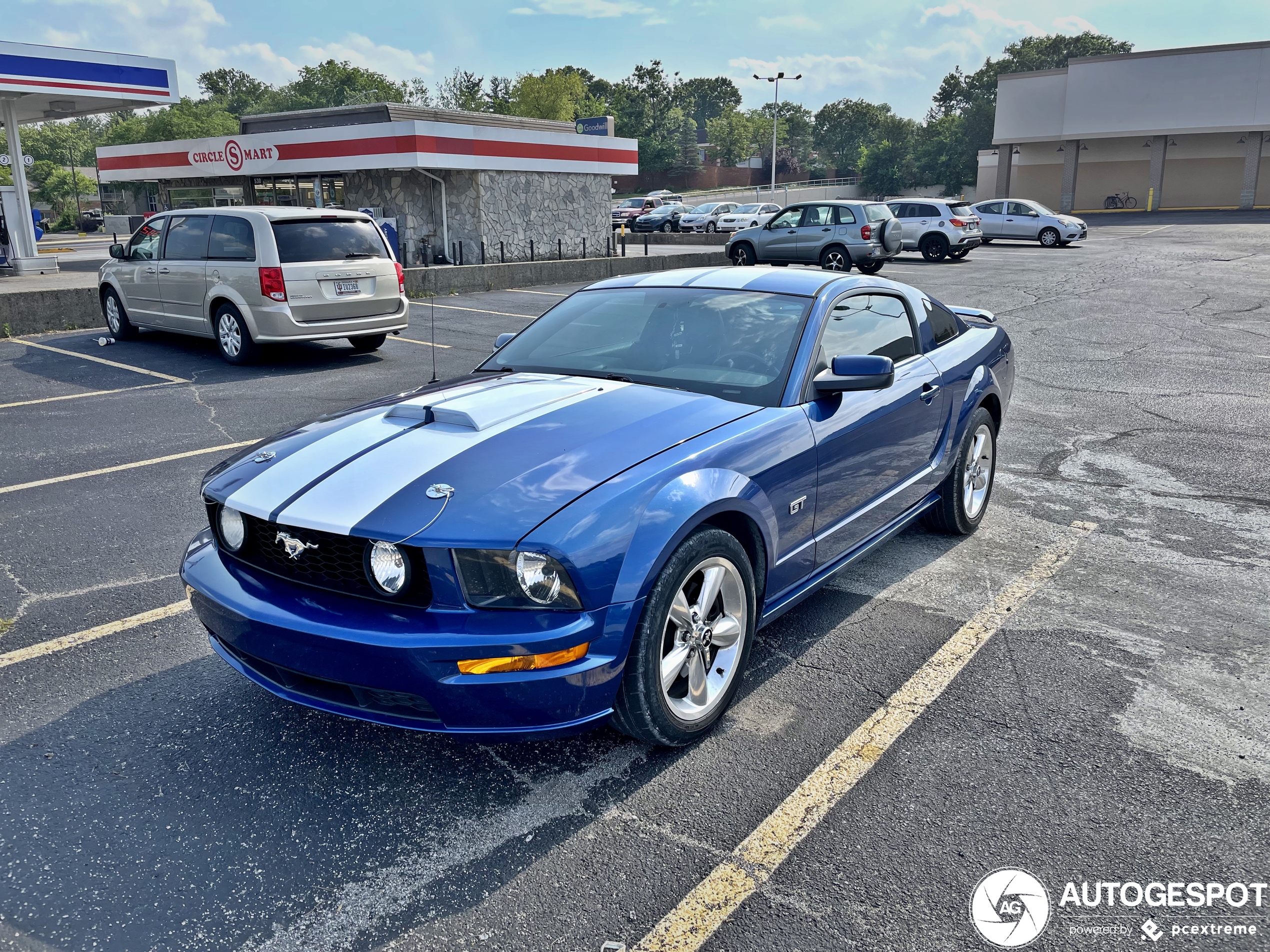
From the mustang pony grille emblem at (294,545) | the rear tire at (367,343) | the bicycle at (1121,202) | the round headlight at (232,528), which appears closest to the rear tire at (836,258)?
the rear tire at (367,343)

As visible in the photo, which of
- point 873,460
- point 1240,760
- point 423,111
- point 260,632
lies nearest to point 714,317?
point 873,460

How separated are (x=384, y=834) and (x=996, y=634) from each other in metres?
A: 2.68

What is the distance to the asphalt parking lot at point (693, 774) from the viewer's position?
2.46 metres

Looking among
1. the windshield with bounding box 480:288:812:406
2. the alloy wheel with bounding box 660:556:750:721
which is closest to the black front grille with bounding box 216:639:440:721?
the alloy wheel with bounding box 660:556:750:721

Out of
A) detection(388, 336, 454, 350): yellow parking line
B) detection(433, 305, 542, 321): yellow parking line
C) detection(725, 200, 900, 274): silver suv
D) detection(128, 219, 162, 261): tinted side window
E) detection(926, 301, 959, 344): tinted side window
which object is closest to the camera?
detection(926, 301, 959, 344): tinted side window

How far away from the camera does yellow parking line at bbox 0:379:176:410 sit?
8.84 m

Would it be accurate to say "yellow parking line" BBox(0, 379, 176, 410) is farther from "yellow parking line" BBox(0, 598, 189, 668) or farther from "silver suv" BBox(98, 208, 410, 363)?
"yellow parking line" BBox(0, 598, 189, 668)

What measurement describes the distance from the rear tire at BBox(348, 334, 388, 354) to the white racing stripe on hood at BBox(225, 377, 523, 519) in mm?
8501

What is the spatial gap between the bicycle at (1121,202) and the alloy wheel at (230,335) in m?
52.8

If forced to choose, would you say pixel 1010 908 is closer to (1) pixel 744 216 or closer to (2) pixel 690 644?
(2) pixel 690 644

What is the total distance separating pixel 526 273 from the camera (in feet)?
65.3

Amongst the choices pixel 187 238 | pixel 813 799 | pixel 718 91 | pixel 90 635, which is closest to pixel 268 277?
pixel 187 238

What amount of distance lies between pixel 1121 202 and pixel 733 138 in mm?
74851

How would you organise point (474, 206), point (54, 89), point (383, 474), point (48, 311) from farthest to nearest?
point (474, 206) < point (54, 89) < point (48, 311) < point (383, 474)
